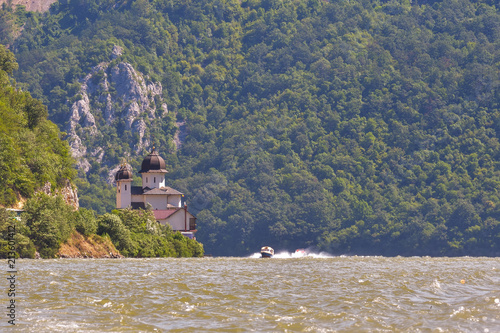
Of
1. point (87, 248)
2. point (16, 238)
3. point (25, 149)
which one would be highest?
point (25, 149)

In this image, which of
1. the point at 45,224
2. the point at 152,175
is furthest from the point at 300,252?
the point at 45,224

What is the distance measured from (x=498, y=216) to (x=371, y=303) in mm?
172307

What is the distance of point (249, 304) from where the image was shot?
3084cm

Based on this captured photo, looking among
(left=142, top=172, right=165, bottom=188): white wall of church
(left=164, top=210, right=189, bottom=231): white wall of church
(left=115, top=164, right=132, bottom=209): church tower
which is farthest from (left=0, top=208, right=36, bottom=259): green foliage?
(left=142, top=172, right=165, bottom=188): white wall of church

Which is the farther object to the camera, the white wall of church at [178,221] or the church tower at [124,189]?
the church tower at [124,189]

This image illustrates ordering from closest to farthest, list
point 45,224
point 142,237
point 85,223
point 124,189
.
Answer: point 45,224 < point 85,223 < point 142,237 < point 124,189

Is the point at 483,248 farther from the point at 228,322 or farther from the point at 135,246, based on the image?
the point at 228,322

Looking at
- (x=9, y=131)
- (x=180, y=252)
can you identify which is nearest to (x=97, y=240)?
(x=9, y=131)

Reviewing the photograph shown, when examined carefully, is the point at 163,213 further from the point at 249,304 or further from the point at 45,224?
the point at 249,304

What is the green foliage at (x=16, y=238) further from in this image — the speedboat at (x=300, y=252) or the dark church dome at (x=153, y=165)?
the speedboat at (x=300, y=252)

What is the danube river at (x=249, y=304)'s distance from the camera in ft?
86.2

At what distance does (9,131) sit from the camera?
8062 cm

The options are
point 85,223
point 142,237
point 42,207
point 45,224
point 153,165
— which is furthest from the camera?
point 153,165

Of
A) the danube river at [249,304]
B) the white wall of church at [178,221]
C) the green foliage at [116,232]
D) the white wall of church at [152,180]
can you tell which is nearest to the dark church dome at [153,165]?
the white wall of church at [152,180]
